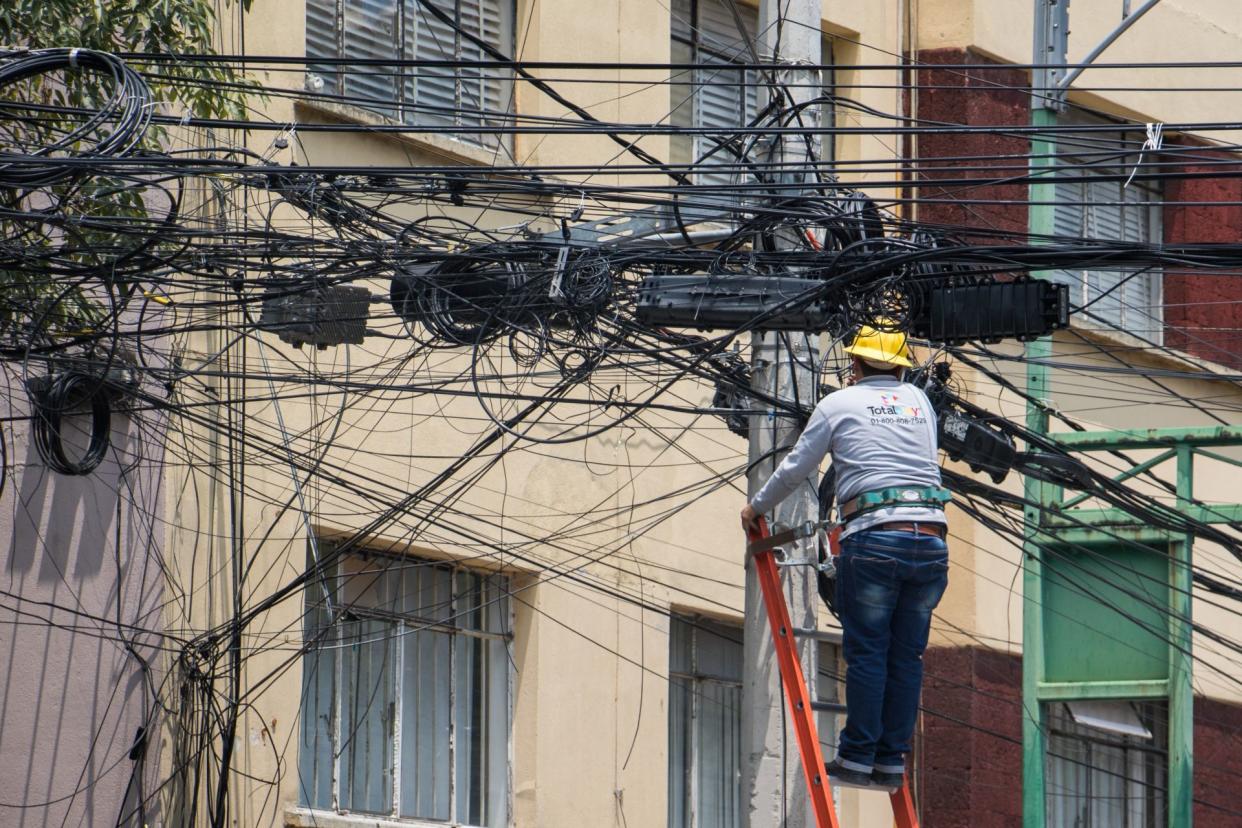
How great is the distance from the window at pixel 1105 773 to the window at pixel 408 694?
16.4ft

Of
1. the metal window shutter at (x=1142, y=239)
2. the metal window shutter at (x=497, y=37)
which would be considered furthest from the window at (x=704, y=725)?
the metal window shutter at (x=1142, y=239)

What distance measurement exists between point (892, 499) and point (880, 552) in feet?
0.76

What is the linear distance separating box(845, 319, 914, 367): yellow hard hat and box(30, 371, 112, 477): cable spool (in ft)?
12.9

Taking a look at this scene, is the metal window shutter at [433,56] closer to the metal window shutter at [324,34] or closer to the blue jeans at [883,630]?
the metal window shutter at [324,34]

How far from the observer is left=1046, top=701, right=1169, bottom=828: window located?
667 inches

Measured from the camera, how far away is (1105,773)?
17344 millimetres

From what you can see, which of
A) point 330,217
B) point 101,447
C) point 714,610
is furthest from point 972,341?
point 714,610

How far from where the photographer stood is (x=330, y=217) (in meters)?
10.0

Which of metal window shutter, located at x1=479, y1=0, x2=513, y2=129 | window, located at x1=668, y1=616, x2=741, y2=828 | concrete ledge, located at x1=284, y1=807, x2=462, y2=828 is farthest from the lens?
window, located at x1=668, y1=616, x2=741, y2=828

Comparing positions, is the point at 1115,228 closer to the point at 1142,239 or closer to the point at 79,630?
the point at 1142,239

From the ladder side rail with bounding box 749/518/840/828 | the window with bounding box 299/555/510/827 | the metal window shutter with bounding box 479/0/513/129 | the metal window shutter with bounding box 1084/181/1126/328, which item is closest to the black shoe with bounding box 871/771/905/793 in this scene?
the ladder side rail with bounding box 749/518/840/828

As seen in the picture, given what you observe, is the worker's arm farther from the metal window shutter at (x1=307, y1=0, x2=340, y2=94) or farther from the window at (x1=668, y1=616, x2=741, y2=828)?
the window at (x1=668, y1=616, x2=741, y2=828)

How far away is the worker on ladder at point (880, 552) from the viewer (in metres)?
8.56

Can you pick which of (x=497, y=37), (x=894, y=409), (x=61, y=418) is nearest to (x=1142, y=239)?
(x=497, y=37)
